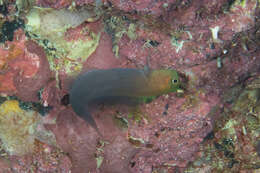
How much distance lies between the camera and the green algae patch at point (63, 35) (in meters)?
2.79

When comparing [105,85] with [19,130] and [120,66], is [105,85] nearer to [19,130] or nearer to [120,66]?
[120,66]

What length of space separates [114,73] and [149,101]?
921mm

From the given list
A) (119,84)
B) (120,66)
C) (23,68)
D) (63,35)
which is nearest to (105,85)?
(119,84)

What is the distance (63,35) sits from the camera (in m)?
2.91

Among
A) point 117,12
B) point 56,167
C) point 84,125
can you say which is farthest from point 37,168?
point 117,12

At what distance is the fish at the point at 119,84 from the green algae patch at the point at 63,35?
0.35 meters

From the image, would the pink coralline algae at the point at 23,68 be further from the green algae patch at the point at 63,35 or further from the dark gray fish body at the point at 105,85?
the dark gray fish body at the point at 105,85

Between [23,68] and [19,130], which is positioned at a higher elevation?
[23,68]

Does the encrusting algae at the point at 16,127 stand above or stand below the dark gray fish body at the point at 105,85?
below

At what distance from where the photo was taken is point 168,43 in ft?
11.0

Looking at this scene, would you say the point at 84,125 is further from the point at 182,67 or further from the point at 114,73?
the point at 182,67

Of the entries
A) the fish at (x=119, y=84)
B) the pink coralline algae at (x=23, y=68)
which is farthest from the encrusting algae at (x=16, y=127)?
the fish at (x=119, y=84)

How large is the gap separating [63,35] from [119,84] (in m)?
1.18

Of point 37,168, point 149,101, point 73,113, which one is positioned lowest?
point 37,168
